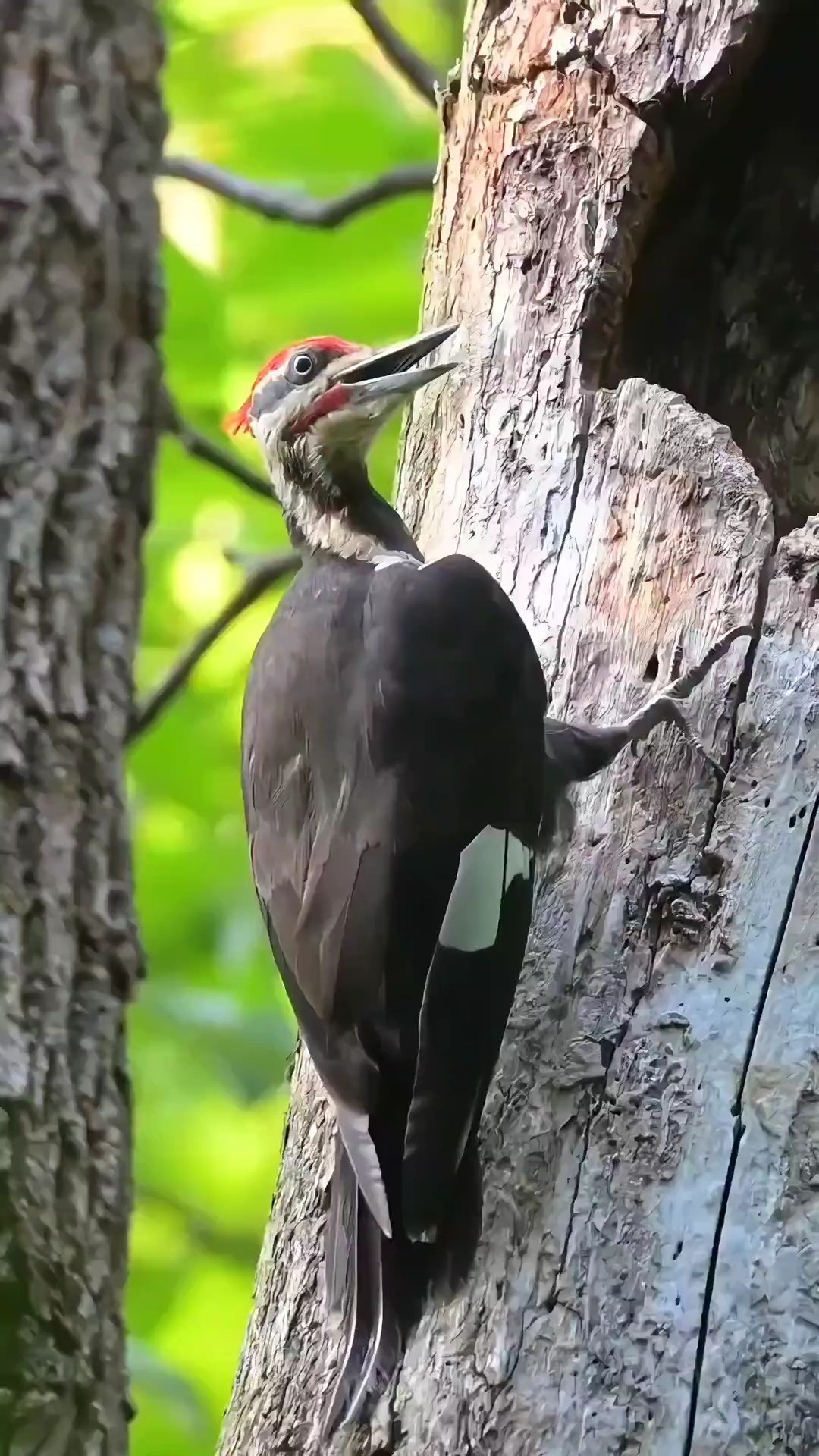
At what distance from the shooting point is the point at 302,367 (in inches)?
84.4

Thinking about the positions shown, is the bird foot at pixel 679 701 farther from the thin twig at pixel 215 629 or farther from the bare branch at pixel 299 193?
the bare branch at pixel 299 193

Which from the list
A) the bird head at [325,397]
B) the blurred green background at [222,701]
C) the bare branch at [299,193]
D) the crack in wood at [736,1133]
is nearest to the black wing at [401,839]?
the crack in wood at [736,1133]

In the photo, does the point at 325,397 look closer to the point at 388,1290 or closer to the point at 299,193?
the point at 299,193

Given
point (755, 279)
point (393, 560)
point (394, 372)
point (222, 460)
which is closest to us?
point (393, 560)

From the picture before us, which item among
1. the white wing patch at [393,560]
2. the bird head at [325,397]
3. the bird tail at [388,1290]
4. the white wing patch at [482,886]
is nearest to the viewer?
the bird tail at [388,1290]

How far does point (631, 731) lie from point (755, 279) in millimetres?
852

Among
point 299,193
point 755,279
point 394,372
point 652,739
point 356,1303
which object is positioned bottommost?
point 356,1303

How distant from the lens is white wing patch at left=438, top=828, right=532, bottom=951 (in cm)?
153

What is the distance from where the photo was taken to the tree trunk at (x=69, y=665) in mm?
1171

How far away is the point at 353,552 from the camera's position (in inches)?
78.4

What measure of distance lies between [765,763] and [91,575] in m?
0.66

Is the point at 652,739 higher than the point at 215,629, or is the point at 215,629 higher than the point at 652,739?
the point at 215,629

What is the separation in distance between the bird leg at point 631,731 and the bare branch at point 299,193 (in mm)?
980

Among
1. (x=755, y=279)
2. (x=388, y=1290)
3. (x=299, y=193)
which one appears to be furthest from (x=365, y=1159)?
(x=299, y=193)
